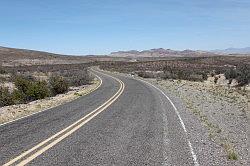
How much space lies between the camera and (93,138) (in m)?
10.5

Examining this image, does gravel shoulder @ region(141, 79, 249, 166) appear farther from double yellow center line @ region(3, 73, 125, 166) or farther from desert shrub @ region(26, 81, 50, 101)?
desert shrub @ region(26, 81, 50, 101)

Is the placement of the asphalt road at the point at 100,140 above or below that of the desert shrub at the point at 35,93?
above

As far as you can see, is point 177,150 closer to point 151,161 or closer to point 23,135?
point 151,161

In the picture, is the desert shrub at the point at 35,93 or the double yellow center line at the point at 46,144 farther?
the desert shrub at the point at 35,93

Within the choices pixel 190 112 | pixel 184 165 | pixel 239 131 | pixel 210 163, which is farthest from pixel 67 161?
pixel 190 112

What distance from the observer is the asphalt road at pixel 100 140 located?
8.25 meters

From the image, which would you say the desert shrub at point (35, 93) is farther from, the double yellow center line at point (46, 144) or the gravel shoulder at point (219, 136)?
the double yellow center line at point (46, 144)

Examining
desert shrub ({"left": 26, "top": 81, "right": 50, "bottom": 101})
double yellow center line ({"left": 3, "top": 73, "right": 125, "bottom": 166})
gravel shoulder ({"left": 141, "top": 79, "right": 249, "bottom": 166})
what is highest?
double yellow center line ({"left": 3, "top": 73, "right": 125, "bottom": 166})

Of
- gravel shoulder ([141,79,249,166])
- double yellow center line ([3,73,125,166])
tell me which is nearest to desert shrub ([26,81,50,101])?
gravel shoulder ([141,79,249,166])

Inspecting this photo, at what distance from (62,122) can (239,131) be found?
6.16 metres

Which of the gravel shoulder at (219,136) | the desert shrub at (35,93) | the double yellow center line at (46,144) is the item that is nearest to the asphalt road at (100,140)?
the double yellow center line at (46,144)

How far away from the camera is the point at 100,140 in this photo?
10.3 m

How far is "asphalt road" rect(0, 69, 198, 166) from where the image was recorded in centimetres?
825

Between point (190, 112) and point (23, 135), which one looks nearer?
point (23, 135)
